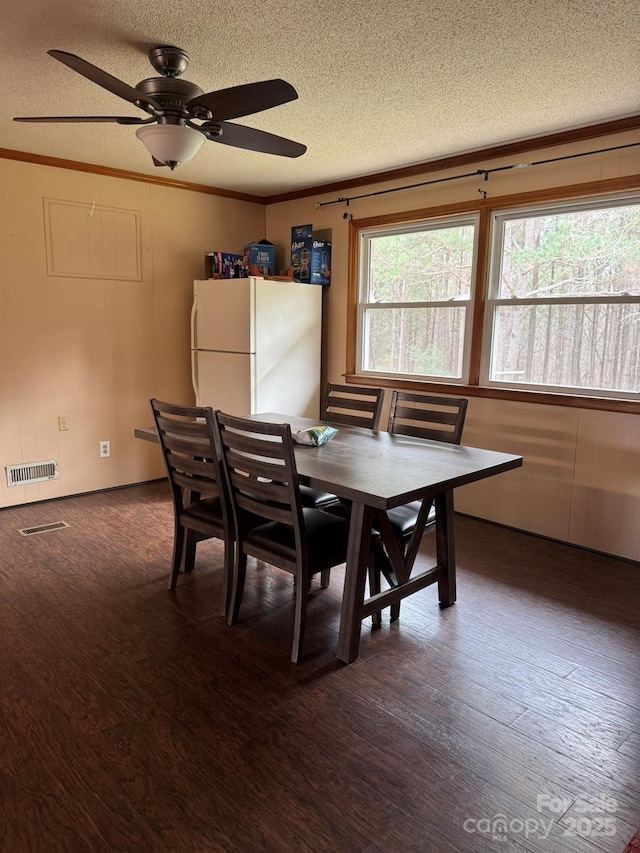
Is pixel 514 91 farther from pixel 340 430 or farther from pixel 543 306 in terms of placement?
pixel 340 430

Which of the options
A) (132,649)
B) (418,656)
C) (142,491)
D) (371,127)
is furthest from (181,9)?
(142,491)

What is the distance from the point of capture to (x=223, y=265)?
4672 millimetres

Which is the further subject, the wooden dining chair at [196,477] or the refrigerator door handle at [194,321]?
the refrigerator door handle at [194,321]

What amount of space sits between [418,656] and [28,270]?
3531 mm

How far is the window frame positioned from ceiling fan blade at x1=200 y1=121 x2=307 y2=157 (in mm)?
1659

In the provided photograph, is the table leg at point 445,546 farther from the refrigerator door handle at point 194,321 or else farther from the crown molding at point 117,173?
the crown molding at point 117,173

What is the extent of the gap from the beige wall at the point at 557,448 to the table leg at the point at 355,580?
5.99 ft

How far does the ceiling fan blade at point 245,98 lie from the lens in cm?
192

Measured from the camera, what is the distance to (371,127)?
10.7 ft

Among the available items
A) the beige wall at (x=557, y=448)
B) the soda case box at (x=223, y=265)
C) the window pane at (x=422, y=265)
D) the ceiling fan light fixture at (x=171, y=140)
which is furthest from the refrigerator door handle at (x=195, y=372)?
the ceiling fan light fixture at (x=171, y=140)

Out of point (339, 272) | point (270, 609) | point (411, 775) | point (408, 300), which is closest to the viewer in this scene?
point (411, 775)

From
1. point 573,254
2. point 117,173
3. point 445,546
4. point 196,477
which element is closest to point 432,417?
point 445,546

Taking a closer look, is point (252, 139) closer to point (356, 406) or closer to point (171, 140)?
point (171, 140)

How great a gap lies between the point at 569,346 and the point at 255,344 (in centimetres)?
214
